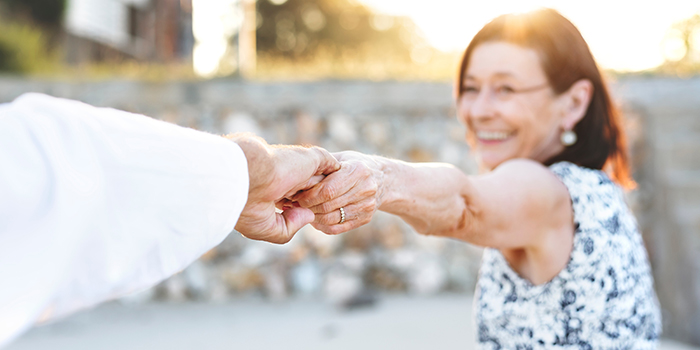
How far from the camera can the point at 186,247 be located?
923mm

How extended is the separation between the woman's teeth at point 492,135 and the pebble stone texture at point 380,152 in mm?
2262

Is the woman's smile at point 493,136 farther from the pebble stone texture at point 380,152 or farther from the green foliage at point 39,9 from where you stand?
the green foliage at point 39,9

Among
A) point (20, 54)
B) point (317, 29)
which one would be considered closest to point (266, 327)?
point (20, 54)

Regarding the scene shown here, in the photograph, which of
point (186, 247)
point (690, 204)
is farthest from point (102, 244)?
point (690, 204)

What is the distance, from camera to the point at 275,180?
1.10 m

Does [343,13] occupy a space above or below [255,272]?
above

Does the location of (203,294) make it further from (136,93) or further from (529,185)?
(529,185)

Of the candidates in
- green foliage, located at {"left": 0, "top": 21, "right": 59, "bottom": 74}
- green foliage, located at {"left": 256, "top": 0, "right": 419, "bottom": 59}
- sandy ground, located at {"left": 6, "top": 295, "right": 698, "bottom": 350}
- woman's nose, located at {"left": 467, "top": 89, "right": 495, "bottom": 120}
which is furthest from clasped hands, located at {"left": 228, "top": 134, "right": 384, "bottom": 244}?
green foliage, located at {"left": 256, "top": 0, "right": 419, "bottom": 59}

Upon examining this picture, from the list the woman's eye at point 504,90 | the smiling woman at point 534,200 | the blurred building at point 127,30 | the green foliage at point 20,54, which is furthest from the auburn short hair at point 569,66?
the blurred building at point 127,30

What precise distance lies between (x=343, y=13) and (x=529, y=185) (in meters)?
30.6

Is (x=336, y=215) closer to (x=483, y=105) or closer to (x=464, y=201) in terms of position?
(x=464, y=201)

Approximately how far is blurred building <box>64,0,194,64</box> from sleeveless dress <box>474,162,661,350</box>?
8.96 metres

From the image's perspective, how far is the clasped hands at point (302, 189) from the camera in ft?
3.57

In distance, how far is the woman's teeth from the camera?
6.74ft
